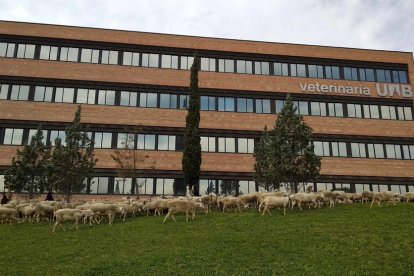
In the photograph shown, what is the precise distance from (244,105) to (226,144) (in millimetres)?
A: 6546

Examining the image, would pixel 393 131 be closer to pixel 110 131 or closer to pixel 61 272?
pixel 110 131

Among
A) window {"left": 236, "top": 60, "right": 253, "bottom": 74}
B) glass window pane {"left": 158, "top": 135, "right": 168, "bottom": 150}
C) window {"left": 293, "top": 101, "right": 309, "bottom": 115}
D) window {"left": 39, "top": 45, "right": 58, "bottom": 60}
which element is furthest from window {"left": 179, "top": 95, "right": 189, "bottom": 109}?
window {"left": 39, "top": 45, "right": 58, "bottom": 60}

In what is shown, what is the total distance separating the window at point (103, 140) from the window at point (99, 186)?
13.7ft

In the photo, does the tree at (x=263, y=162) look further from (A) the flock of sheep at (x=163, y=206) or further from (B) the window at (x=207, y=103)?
(B) the window at (x=207, y=103)

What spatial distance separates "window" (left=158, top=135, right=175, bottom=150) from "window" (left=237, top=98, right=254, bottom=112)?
10.5m

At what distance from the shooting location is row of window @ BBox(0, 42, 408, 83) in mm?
57531

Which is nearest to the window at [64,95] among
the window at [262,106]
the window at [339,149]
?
A: the window at [262,106]

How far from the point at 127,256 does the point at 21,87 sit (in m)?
44.9

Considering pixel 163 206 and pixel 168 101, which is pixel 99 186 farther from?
pixel 163 206

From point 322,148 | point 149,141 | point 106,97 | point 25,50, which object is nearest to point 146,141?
point 149,141

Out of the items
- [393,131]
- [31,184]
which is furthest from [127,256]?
[393,131]

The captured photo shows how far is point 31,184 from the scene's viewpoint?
41969 millimetres

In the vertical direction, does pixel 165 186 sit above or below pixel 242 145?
below

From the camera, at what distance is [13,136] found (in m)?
53.5
